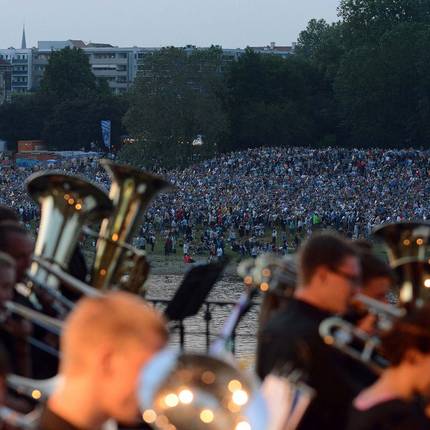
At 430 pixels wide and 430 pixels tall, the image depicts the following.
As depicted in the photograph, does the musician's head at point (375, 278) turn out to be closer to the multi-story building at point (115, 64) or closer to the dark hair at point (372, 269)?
the dark hair at point (372, 269)

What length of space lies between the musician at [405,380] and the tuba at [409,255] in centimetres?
246

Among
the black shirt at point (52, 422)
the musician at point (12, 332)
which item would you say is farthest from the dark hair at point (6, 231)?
the black shirt at point (52, 422)

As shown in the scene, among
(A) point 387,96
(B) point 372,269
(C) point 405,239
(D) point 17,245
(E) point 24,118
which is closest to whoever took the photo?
(D) point 17,245

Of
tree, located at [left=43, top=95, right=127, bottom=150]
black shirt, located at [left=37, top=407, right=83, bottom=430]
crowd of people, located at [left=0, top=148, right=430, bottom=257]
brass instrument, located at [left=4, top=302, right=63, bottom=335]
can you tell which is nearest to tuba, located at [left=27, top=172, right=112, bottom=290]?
brass instrument, located at [left=4, top=302, right=63, bottom=335]

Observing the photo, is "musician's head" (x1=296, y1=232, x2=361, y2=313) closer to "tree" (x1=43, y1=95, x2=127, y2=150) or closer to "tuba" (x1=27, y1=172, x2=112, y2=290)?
"tuba" (x1=27, y1=172, x2=112, y2=290)

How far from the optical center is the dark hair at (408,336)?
4.47 m

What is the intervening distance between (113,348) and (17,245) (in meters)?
2.64

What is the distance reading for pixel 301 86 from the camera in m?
86.6

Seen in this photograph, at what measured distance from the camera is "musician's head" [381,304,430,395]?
4465mm

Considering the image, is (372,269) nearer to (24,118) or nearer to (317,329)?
(317,329)

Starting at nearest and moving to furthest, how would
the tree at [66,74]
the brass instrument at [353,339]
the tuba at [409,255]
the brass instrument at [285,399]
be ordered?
the brass instrument at [285,399]
the brass instrument at [353,339]
the tuba at [409,255]
the tree at [66,74]

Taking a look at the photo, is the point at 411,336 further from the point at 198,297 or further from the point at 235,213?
the point at 235,213

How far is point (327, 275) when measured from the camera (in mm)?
5566

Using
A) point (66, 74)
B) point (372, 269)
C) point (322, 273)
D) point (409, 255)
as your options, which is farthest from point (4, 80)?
point (322, 273)
